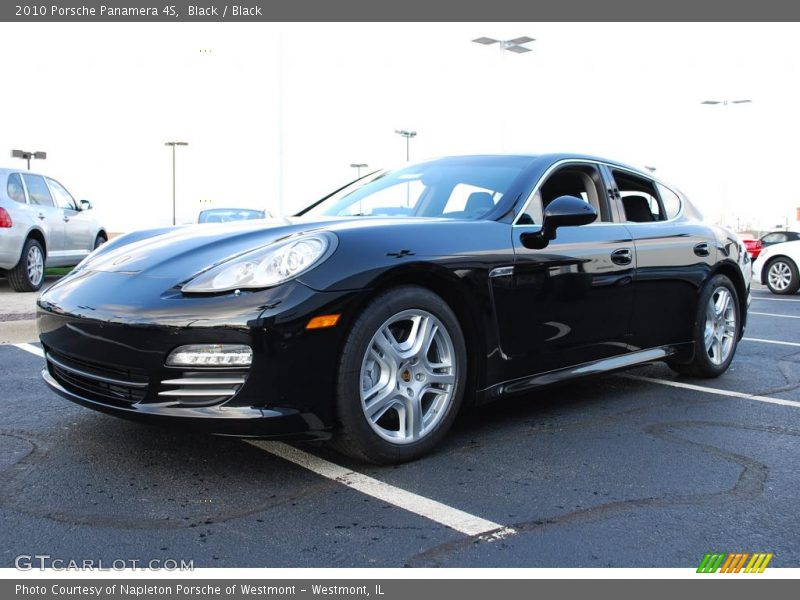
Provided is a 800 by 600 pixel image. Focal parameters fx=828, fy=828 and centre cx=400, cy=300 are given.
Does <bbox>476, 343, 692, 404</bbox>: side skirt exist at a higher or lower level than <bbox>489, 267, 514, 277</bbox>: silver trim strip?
lower

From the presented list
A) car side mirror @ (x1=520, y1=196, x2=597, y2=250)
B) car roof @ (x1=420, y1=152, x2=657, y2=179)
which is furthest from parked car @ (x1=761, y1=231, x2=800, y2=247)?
car side mirror @ (x1=520, y1=196, x2=597, y2=250)

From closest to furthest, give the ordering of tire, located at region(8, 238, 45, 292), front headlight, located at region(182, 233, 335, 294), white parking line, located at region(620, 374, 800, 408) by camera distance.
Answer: front headlight, located at region(182, 233, 335, 294), white parking line, located at region(620, 374, 800, 408), tire, located at region(8, 238, 45, 292)

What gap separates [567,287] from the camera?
162 inches

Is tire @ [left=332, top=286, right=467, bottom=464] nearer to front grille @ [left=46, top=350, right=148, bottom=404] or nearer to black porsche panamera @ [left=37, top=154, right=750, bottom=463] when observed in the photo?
black porsche panamera @ [left=37, top=154, right=750, bottom=463]

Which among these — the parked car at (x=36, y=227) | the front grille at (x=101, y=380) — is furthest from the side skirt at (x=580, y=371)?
the parked car at (x=36, y=227)

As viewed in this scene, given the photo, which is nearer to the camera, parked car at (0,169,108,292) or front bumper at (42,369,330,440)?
front bumper at (42,369,330,440)

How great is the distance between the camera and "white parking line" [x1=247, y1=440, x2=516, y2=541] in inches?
110

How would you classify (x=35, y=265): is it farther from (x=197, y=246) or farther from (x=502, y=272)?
(x=502, y=272)

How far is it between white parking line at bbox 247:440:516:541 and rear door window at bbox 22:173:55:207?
30.0 feet

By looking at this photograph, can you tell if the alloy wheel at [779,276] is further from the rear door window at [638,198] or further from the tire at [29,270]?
the tire at [29,270]

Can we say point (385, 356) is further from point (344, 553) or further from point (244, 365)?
point (344, 553)

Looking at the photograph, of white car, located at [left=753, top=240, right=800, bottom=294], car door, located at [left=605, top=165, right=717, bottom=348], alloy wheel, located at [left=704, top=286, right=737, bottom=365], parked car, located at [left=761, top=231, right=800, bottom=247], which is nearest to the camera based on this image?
car door, located at [left=605, top=165, right=717, bottom=348]

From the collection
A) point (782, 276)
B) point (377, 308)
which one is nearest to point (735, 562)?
point (377, 308)

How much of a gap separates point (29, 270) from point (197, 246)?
851 centimetres
